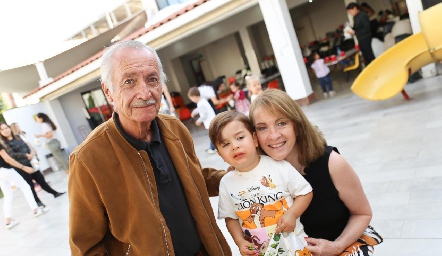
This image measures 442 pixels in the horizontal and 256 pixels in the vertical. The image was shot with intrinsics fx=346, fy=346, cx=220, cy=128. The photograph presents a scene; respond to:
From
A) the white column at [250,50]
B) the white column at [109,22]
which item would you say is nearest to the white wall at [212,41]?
the white column at [250,50]

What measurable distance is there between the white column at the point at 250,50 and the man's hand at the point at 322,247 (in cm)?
1370

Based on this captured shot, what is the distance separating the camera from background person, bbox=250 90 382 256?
1771 millimetres

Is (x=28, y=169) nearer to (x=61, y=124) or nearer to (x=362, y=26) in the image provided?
(x=61, y=124)

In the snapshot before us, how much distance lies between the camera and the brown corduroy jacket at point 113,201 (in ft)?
4.98

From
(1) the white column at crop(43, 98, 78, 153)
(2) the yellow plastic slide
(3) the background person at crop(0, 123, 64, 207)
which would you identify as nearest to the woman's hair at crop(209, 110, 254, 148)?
(2) the yellow plastic slide

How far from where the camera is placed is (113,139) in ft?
5.32

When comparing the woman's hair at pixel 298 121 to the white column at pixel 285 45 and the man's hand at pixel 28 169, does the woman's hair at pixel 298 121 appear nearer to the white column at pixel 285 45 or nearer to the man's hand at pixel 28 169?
the man's hand at pixel 28 169

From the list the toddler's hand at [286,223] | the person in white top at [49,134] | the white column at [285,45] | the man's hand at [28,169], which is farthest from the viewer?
the person in white top at [49,134]

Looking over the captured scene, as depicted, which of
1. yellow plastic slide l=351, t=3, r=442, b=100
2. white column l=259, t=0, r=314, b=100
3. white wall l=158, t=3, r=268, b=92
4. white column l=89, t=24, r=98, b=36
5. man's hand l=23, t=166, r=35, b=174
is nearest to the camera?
yellow plastic slide l=351, t=3, r=442, b=100

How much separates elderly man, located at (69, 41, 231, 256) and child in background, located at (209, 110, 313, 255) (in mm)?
286

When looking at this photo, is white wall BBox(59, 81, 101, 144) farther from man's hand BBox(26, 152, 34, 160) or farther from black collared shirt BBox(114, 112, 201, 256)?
black collared shirt BBox(114, 112, 201, 256)

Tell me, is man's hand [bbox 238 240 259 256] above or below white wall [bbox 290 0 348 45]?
below

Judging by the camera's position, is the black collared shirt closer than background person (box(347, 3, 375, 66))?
Yes

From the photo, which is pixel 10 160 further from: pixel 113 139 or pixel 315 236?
pixel 315 236
